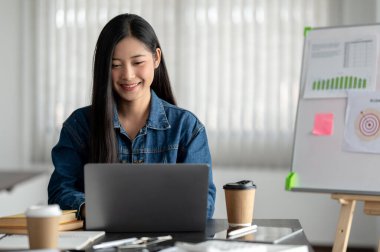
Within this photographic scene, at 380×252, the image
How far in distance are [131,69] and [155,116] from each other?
202mm

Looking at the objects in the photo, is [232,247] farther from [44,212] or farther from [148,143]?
[148,143]

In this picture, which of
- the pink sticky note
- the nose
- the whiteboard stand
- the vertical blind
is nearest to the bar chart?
the pink sticky note

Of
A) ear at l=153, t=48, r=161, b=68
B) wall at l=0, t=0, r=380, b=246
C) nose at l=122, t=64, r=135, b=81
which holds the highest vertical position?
ear at l=153, t=48, r=161, b=68

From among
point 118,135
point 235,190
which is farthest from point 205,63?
point 235,190

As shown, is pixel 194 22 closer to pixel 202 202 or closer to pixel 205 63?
pixel 205 63

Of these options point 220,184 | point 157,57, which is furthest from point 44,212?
point 220,184

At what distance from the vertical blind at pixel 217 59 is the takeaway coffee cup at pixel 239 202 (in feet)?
9.41

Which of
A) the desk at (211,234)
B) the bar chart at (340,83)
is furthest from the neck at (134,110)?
the bar chart at (340,83)

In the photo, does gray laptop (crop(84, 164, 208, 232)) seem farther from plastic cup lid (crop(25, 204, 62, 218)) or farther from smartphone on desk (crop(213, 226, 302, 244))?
plastic cup lid (crop(25, 204, 62, 218))

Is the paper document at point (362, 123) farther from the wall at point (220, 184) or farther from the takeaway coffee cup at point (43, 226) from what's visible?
the wall at point (220, 184)

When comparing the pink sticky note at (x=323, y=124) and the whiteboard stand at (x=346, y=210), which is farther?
the pink sticky note at (x=323, y=124)

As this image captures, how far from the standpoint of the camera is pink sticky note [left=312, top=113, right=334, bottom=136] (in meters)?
2.73

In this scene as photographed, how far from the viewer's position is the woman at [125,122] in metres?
2.24

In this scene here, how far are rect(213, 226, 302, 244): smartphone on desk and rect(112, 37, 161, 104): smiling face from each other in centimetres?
67
